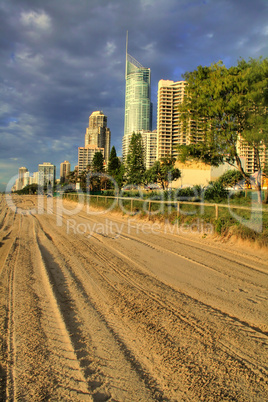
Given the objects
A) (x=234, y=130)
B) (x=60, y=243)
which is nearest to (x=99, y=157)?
(x=234, y=130)

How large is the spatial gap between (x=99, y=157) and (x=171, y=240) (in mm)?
53245

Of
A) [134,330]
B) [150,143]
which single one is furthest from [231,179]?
[150,143]

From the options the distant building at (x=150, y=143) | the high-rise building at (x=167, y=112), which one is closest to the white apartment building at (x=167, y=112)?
the high-rise building at (x=167, y=112)

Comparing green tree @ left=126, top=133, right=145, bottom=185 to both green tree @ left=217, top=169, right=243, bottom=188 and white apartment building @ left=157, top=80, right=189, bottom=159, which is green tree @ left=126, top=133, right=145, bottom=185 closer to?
green tree @ left=217, top=169, right=243, bottom=188

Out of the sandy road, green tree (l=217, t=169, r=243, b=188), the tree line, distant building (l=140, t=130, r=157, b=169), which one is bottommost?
the sandy road

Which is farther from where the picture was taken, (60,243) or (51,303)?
(60,243)

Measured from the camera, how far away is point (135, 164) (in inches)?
1501

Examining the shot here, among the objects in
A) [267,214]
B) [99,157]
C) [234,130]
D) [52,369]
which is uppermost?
[99,157]

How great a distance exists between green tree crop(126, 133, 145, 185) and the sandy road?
31488 millimetres

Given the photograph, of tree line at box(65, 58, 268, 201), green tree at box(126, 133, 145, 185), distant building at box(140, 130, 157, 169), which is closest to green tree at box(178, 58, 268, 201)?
tree line at box(65, 58, 268, 201)

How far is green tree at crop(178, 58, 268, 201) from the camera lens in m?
13.6

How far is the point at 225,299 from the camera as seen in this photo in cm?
427

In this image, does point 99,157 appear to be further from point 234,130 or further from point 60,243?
point 60,243

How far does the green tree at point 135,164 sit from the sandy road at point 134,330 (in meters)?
31.5
